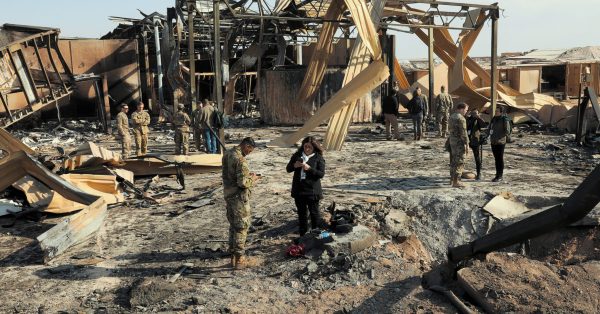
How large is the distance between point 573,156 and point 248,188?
9238mm

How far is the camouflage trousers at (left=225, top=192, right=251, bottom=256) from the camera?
6.42 meters

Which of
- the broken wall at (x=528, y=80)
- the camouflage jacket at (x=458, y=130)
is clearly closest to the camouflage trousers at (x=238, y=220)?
the camouflage jacket at (x=458, y=130)

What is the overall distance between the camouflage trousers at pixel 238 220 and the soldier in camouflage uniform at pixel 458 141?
4452mm

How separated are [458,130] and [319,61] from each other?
9.63 m

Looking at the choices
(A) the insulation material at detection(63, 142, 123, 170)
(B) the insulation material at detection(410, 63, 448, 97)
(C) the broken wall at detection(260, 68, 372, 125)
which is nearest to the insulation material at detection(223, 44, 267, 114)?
(C) the broken wall at detection(260, 68, 372, 125)

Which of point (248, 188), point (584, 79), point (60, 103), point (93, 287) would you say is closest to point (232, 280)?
point (248, 188)

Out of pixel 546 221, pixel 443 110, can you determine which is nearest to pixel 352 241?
pixel 546 221

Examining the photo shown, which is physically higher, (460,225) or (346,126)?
(346,126)

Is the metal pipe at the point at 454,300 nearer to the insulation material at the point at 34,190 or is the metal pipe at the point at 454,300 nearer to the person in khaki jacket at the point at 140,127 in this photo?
the insulation material at the point at 34,190

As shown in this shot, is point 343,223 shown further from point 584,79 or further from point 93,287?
point 584,79

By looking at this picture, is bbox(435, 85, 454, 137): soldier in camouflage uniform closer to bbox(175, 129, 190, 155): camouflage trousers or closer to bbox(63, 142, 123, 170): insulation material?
bbox(175, 129, 190, 155): camouflage trousers

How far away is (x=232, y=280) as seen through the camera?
20.2 ft

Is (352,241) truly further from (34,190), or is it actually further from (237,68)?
(237,68)

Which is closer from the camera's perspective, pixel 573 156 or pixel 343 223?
pixel 343 223
